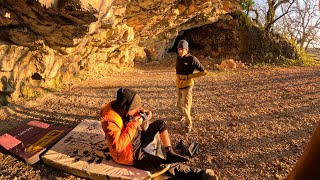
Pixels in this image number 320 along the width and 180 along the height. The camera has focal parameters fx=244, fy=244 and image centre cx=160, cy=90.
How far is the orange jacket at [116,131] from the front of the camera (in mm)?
3251

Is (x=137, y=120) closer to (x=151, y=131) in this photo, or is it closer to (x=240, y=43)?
(x=151, y=131)

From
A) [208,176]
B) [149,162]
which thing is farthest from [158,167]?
[208,176]

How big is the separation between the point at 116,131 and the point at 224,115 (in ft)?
12.9

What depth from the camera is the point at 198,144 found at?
15.4 ft

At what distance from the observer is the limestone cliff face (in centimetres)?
482

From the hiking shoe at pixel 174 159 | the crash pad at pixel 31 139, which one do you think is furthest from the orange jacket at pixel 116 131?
the crash pad at pixel 31 139

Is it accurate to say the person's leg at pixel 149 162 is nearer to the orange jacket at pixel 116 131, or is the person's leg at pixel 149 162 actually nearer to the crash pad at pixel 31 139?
the orange jacket at pixel 116 131

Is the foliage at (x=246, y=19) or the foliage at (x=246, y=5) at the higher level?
the foliage at (x=246, y=5)

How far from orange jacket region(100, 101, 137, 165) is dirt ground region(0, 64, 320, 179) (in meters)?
1.06

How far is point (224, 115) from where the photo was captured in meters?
6.47

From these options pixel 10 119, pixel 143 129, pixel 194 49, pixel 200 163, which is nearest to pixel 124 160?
pixel 143 129

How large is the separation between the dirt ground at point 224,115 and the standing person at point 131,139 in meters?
0.69

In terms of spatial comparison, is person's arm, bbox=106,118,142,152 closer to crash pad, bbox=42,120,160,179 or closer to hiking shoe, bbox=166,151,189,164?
crash pad, bbox=42,120,160,179

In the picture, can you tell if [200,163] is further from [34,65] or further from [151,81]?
[151,81]
